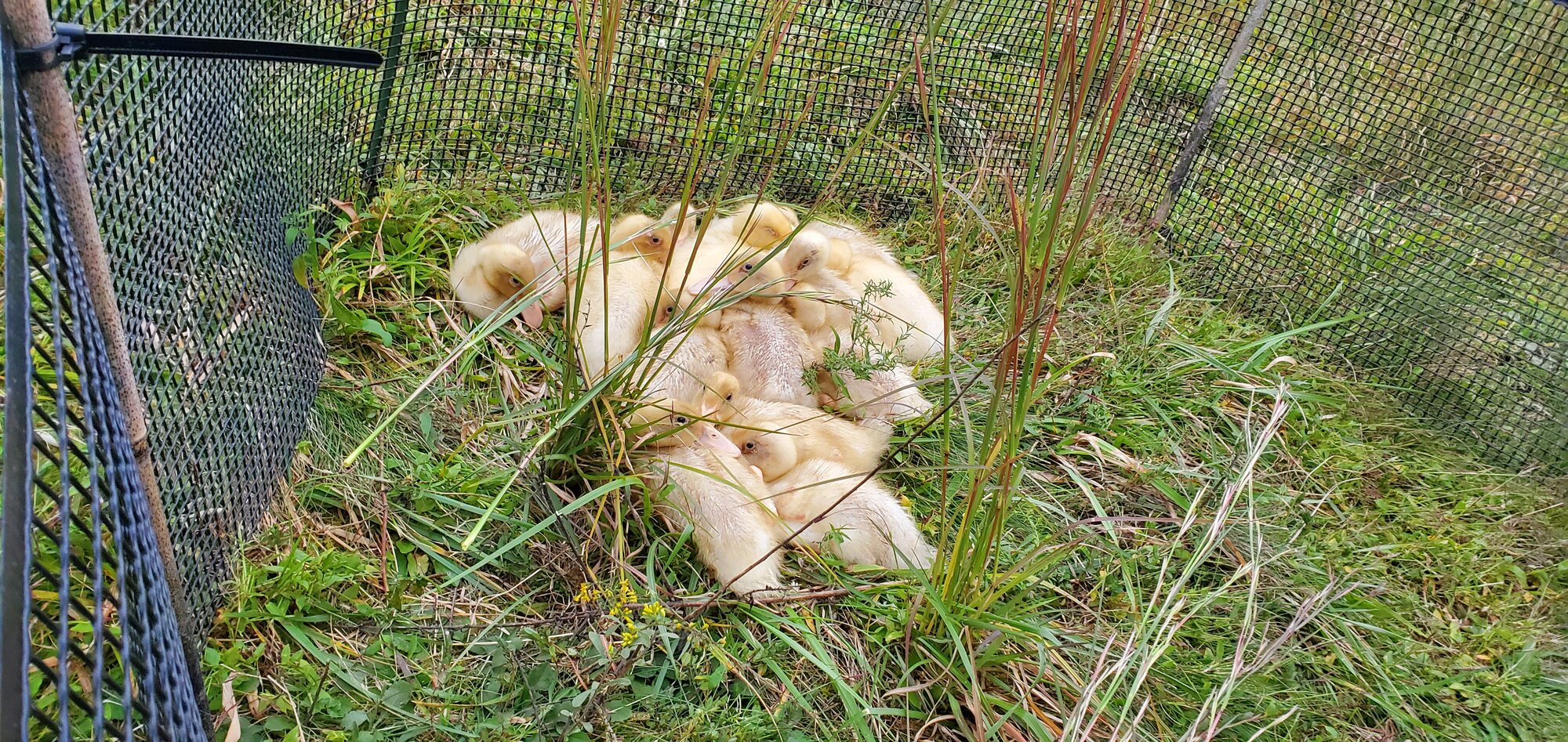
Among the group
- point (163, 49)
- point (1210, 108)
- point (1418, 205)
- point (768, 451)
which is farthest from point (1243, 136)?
point (163, 49)

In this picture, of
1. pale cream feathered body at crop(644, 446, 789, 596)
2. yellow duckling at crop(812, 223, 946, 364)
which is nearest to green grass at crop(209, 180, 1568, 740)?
pale cream feathered body at crop(644, 446, 789, 596)

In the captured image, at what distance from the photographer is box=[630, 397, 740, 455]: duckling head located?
2.34 metres

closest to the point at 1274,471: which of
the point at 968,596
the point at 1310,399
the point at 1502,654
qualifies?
the point at 1310,399

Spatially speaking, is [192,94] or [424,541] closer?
[192,94]

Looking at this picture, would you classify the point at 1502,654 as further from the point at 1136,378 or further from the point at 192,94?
the point at 192,94

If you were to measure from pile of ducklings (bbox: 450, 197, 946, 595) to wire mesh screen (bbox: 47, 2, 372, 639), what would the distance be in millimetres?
537

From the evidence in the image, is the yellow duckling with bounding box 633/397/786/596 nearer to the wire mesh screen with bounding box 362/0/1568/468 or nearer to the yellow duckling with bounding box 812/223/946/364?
the yellow duckling with bounding box 812/223/946/364

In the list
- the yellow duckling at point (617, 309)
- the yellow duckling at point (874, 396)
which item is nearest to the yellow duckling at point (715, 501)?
the yellow duckling at point (617, 309)

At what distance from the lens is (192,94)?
1.81 m

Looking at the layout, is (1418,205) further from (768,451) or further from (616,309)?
(616,309)

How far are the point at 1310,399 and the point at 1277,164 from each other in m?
1.21

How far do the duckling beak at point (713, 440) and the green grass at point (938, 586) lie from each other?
23 centimetres

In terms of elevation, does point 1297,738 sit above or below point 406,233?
below

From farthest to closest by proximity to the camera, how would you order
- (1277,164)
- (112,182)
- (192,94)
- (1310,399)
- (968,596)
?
(1277,164), (1310,399), (968,596), (192,94), (112,182)
